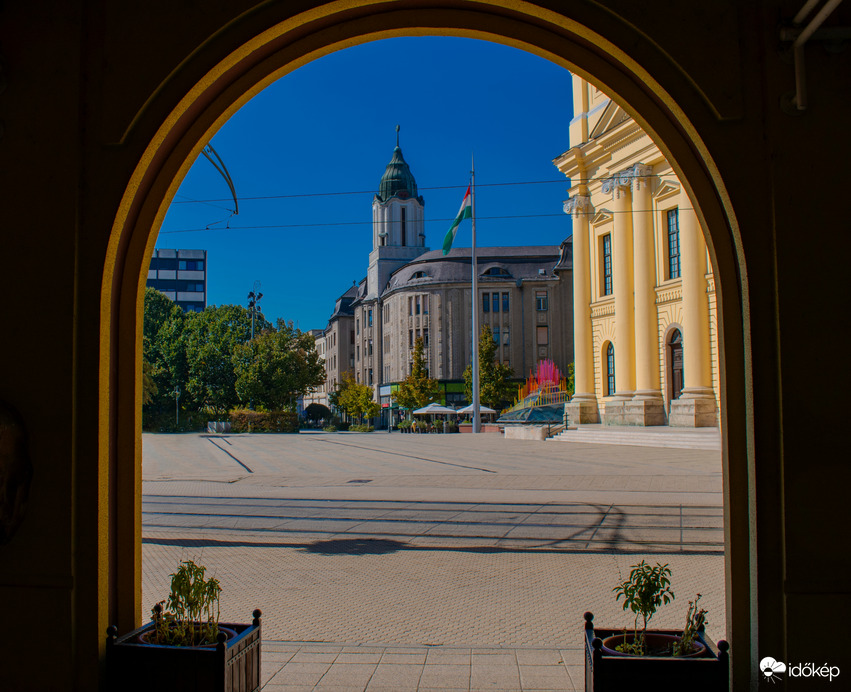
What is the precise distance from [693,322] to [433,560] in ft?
91.6

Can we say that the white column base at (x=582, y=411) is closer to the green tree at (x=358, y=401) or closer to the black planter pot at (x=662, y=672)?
the black planter pot at (x=662, y=672)

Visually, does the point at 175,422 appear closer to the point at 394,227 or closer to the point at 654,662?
the point at 394,227

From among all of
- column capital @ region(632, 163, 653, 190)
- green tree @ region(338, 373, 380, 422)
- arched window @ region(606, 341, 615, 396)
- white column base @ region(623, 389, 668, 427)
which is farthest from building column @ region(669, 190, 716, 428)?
green tree @ region(338, 373, 380, 422)

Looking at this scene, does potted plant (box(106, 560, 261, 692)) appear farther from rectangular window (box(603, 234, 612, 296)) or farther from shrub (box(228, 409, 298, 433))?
shrub (box(228, 409, 298, 433))

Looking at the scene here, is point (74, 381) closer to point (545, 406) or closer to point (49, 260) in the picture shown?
point (49, 260)

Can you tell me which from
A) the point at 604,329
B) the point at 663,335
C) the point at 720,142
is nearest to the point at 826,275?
the point at 720,142

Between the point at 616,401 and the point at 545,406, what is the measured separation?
5749mm

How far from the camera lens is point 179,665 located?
145 inches

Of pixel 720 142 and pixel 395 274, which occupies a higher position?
pixel 395 274

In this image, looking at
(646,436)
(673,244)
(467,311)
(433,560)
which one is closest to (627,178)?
(673,244)

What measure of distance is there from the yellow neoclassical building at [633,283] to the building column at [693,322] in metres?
0.04

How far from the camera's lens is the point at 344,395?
3329 inches

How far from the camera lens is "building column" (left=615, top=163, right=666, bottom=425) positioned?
3675 cm

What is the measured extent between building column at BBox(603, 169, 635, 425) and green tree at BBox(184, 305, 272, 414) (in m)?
34.7
